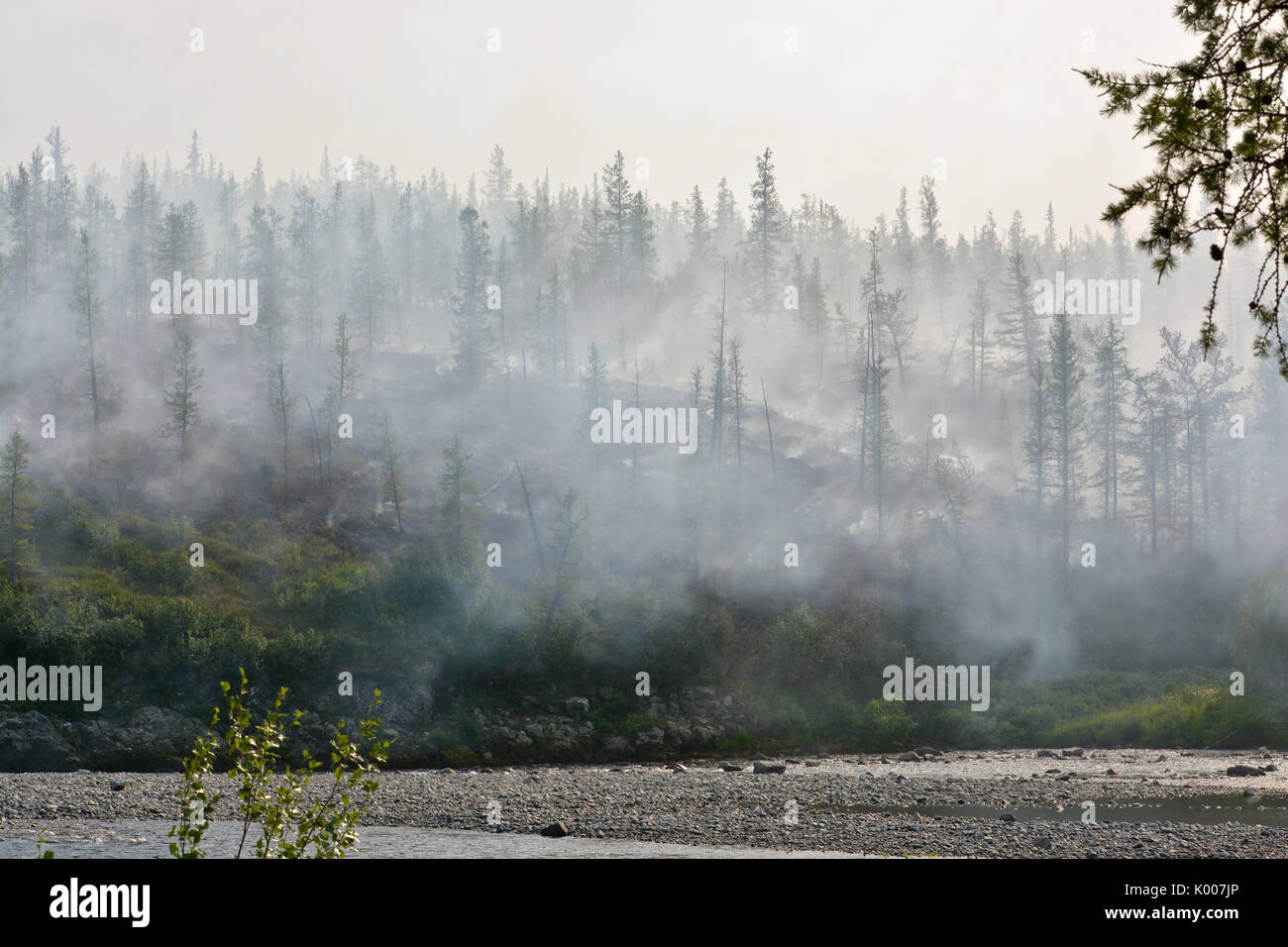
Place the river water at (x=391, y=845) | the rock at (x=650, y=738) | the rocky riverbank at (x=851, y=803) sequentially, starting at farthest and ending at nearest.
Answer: the rock at (x=650, y=738)
the rocky riverbank at (x=851, y=803)
the river water at (x=391, y=845)

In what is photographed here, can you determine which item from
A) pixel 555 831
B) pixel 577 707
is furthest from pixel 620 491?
pixel 555 831

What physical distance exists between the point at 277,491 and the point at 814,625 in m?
37.2

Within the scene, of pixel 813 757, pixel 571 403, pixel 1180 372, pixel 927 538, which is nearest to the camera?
pixel 813 757

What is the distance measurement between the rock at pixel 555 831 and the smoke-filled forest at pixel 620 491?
16818 mm

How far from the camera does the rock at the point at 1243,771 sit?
32125 millimetres

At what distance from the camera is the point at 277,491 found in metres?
67.4

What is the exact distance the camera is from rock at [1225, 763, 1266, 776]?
105 feet

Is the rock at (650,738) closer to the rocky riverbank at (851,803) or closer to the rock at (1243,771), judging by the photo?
the rocky riverbank at (851,803)

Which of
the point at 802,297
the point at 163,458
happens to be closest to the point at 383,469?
the point at 163,458

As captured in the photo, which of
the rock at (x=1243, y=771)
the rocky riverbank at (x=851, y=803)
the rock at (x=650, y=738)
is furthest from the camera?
the rock at (x=650, y=738)

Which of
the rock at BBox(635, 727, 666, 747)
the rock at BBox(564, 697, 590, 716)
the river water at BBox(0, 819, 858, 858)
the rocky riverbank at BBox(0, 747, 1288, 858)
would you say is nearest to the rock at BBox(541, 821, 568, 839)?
the rocky riverbank at BBox(0, 747, 1288, 858)

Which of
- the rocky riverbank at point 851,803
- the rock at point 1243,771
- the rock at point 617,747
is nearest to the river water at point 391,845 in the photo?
the rocky riverbank at point 851,803
